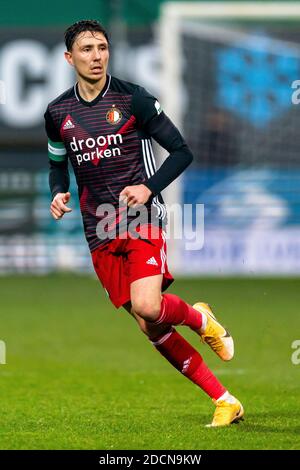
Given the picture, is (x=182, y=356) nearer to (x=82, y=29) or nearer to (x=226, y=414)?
(x=226, y=414)

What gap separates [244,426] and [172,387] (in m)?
2.24

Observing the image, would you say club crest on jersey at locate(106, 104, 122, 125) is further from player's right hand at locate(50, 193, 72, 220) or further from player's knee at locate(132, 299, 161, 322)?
player's knee at locate(132, 299, 161, 322)

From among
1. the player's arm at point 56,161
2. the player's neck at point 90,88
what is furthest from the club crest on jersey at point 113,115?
the player's arm at point 56,161

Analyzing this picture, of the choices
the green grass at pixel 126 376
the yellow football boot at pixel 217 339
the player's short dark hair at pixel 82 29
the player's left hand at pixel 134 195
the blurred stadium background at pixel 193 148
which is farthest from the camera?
the blurred stadium background at pixel 193 148

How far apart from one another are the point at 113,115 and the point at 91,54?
1.19ft

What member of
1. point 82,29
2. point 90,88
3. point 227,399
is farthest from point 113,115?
point 227,399

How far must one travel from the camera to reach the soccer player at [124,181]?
6438 mm

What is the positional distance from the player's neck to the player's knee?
1.21 metres

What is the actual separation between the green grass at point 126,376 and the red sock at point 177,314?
0.58 m

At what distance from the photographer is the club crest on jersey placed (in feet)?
21.4

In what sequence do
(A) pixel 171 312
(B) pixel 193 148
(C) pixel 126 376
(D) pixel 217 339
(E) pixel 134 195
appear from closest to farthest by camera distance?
(E) pixel 134 195
(A) pixel 171 312
(D) pixel 217 339
(C) pixel 126 376
(B) pixel 193 148

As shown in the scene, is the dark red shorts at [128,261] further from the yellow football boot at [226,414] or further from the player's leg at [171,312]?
the yellow football boot at [226,414]

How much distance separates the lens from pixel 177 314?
6.45 m
